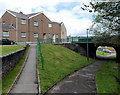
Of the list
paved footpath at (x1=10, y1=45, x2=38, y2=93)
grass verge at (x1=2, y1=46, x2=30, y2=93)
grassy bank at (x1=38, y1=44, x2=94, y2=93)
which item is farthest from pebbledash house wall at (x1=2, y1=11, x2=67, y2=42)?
grass verge at (x1=2, y1=46, x2=30, y2=93)

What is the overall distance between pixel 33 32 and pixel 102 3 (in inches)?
1340

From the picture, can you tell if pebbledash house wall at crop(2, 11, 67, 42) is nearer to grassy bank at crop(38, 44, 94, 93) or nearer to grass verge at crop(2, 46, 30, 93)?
grassy bank at crop(38, 44, 94, 93)

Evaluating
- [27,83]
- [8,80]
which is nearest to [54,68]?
[27,83]

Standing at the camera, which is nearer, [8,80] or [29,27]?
[8,80]

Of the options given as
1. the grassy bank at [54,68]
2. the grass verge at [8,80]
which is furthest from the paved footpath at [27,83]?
the grassy bank at [54,68]

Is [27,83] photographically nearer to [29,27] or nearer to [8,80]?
[8,80]

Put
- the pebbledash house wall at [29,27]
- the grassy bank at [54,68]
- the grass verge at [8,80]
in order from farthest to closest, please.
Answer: the pebbledash house wall at [29,27], the grassy bank at [54,68], the grass verge at [8,80]

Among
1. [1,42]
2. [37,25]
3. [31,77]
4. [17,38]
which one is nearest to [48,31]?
[37,25]

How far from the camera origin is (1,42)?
86.5 ft

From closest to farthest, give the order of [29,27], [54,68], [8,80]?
[8,80]
[54,68]
[29,27]

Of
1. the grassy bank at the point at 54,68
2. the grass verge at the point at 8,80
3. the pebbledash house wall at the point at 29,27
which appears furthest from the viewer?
the pebbledash house wall at the point at 29,27

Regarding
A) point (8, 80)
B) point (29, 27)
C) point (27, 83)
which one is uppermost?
point (29, 27)

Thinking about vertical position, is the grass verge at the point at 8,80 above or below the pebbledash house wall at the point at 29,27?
below

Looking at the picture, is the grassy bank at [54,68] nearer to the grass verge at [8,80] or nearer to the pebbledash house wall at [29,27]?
the grass verge at [8,80]
